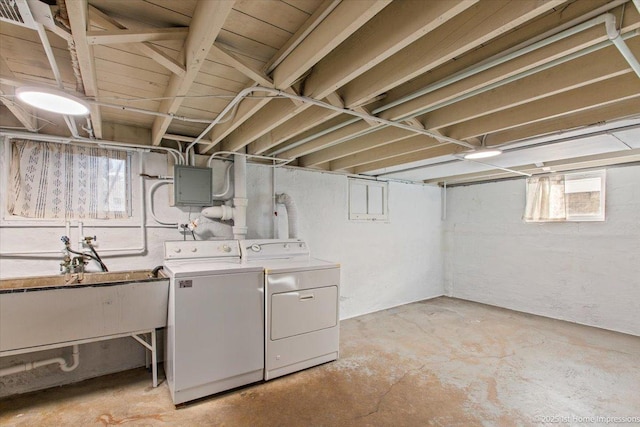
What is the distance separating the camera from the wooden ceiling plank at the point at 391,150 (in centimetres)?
284

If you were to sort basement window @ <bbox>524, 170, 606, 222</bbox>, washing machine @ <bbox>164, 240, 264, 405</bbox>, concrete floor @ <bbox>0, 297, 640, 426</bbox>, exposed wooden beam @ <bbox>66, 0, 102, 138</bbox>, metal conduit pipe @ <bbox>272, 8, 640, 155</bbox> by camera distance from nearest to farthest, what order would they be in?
exposed wooden beam @ <bbox>66, 0, 102, 138</bbox> → metal conduit pipe @ <bbox>272, 8, 640, 155</bbox> → concrete floor @ <bbox>0, 297, 640, 426</bbox> → washing machine @ <bbox>164, 240, 264, 405</bbox> → basement window @ <bbox>524, 170, 606, 222</bbox>

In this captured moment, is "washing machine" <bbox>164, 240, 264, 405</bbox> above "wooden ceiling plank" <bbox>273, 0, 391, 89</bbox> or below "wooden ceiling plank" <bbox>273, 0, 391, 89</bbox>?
below

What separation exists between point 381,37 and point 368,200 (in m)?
3.34

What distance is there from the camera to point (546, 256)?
438 centimetres

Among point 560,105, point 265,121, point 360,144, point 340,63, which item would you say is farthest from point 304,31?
point 560,105

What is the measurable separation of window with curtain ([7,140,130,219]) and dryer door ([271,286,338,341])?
1.73 meters

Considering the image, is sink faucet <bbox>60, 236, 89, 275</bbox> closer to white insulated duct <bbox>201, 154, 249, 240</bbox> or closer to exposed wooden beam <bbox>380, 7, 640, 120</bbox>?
white insulated duct <bbox>201, 154, 249, 240</bbox>

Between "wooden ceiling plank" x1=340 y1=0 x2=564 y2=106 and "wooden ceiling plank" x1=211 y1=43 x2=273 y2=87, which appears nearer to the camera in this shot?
"wooden ceiling plank" x1=340 y1=0 x2=564 y2=106

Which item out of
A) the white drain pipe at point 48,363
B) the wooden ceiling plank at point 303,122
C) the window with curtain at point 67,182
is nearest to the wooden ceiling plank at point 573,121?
the wooden ceiling plank at point 303,122

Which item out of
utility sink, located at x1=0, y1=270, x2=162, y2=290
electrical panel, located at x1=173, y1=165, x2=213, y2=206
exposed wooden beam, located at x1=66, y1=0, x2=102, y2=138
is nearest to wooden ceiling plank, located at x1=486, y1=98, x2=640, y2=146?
electrical panel, located at x1=173, y1=165, x2=213, y2=206

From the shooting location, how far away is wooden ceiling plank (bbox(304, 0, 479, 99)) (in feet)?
3.58

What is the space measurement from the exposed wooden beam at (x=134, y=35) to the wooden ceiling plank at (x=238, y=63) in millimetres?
156

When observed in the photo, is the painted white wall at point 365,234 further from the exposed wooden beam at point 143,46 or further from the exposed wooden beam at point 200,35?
the exposed wooden beam at point 143,46

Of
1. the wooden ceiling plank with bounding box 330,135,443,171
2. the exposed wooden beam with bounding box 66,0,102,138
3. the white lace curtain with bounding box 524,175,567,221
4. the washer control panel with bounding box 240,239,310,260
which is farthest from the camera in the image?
the white lace curtain with bounding box 524,175,567,221
